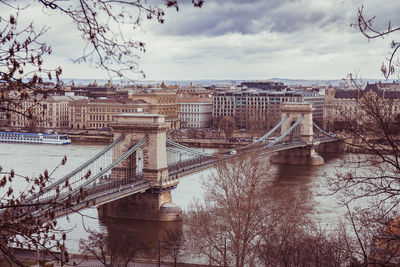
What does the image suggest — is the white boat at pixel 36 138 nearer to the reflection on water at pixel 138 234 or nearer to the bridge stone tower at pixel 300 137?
the bridge stone tower at pixel 300 137

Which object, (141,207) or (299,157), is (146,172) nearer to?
(141,207)

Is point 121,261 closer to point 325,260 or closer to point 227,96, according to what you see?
point 325,260

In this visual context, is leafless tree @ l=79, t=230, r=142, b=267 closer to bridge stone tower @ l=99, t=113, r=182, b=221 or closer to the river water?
the river water

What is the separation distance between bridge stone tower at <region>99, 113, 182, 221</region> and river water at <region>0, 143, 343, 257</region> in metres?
0.42

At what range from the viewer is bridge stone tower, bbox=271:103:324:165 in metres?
32.7

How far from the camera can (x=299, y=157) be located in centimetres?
3312

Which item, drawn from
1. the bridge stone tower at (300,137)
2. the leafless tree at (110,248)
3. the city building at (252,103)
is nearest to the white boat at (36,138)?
the bridge stone tower at (300,137)

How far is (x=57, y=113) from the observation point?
51875 millimetres

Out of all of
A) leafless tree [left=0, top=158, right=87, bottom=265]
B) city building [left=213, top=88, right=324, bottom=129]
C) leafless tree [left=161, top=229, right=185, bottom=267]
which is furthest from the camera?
city building [left=213, top=88, right=324, bottom=129]

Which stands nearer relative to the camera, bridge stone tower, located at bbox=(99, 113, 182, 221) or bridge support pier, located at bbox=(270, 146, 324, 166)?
bridge stone tower, located at bbox=(99, 113, 182, 221)

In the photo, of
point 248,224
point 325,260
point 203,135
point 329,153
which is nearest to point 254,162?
point 248,224

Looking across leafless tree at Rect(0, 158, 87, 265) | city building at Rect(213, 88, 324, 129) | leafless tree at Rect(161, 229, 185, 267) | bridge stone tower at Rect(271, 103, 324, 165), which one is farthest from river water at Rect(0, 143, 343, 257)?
city building at Rect(213, 88, 324, 129)

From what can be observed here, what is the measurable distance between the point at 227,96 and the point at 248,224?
44526 millimetres

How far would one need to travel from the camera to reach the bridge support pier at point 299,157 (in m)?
32.4
